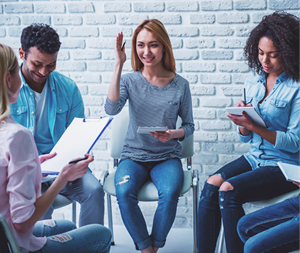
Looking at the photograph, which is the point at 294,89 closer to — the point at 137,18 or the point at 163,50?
the point at 163,50

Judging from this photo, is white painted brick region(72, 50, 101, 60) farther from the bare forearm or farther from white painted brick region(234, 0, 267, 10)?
white painted brick region(234, 0, 267, 10)

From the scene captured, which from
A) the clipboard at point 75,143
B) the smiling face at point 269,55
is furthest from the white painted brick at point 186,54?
the clipboard at point 75,143

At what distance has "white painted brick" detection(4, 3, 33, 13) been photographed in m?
2.41

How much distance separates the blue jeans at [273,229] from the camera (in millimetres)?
1251

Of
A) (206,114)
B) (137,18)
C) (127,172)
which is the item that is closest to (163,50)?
(137,18)

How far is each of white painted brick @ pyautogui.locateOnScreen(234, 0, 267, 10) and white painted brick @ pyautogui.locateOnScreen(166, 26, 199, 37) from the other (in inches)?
12.8

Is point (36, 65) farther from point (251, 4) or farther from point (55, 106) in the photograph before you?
point (251, 4)

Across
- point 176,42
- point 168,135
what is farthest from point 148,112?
point 176,42

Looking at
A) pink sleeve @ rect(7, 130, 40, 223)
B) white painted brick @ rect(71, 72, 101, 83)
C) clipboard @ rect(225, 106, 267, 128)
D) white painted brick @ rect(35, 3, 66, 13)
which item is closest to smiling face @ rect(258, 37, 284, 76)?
clipboard @ rect(225, 106, 267, 128)

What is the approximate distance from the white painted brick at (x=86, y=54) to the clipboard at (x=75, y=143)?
916 millimetres

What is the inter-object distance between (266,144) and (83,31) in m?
1.51

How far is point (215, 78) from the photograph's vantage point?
234 cm

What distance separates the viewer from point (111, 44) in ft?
7.85

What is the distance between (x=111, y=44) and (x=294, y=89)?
1308 millimetres
